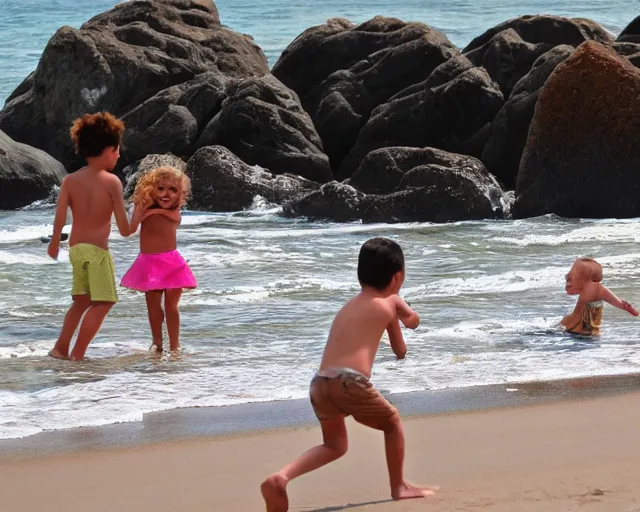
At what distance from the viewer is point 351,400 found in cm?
403

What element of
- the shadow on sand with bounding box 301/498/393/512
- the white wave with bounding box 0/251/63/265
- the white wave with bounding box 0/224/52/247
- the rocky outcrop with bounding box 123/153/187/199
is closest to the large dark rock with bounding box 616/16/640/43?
the rocky outcrop with bounding box 123/153/187/199

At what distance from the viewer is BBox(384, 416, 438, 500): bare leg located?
402 cm

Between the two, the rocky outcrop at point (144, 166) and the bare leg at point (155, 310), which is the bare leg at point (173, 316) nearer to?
the bare leg at point (155, 310)

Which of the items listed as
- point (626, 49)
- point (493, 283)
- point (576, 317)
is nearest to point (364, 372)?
point (576, 317)

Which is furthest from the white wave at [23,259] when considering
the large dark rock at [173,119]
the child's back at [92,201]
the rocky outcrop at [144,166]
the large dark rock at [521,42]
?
the large dark rock at [521,42]

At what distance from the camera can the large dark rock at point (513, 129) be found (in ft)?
53.5

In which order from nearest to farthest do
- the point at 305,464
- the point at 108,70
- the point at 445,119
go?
the point at 305,464 < the point at 445,119 < the point at 108,70

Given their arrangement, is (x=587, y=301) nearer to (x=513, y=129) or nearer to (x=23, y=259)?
(x=23, y=259)

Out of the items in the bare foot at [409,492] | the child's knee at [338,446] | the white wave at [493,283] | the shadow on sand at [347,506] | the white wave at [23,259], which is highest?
the child's knee at [338,446]

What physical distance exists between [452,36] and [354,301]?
41893mm

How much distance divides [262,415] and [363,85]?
43.9 feet

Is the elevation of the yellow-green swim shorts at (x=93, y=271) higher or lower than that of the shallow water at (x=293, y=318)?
higher

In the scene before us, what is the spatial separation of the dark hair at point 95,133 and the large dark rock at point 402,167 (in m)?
8.05

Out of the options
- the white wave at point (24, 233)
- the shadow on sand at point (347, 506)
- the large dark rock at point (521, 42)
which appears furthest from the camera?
the large dark rock at point (521, 42)
